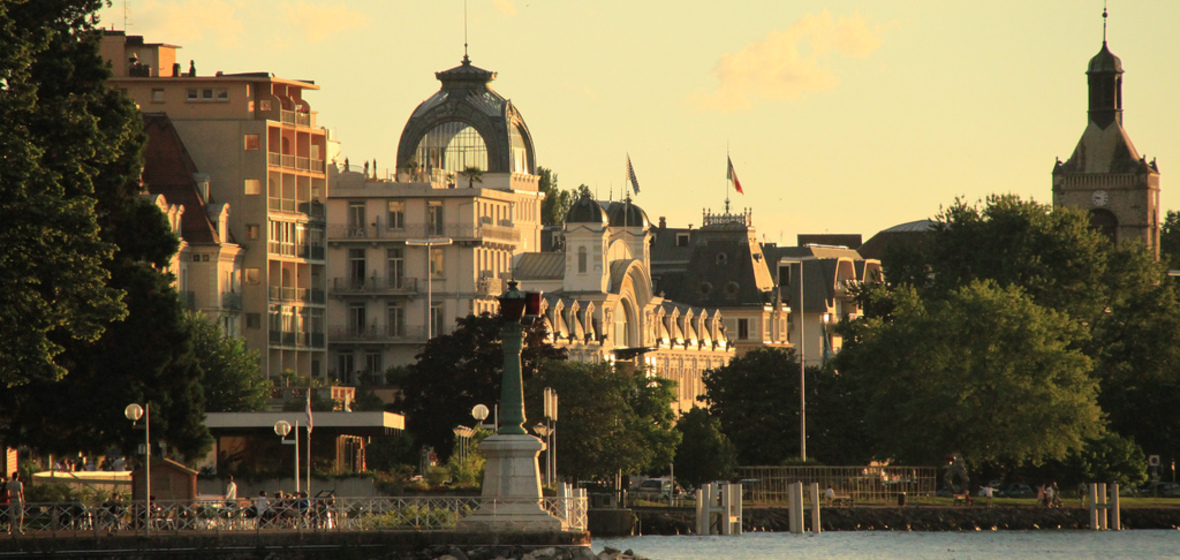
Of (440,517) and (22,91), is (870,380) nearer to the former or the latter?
(440,517)

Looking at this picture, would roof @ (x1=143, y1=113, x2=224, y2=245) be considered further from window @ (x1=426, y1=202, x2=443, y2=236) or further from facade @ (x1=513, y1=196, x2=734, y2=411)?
facade @ (x1=513, y1=196, x2=734, y2=411)

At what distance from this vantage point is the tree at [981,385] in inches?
4503

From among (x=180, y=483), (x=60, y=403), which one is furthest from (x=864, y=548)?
(x=60, y=403)

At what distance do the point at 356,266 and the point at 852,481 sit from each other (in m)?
38.9

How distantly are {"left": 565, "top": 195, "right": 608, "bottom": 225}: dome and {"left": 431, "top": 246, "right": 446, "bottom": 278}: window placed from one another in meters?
18.7

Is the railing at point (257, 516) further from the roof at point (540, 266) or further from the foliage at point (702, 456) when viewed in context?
the roof at point (540, 266)

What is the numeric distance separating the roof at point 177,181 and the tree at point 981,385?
31.4 metres

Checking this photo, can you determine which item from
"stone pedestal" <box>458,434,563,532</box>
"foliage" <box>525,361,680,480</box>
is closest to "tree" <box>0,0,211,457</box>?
"stone pedestal" <box>458,434,563,532</box>

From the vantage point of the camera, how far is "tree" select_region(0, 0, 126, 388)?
179 ft

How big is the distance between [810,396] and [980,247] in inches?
449

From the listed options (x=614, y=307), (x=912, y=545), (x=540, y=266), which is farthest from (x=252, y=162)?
(x=540, y=266)

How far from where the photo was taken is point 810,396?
452 ft

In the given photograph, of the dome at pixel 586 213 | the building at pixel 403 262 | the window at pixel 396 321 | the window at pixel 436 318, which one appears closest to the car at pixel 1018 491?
the building at pixel 403 262

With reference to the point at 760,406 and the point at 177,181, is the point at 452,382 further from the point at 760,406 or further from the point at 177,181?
the point at 760,406
